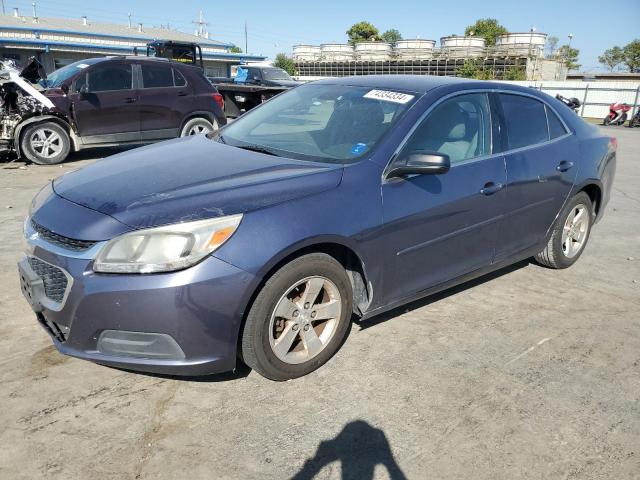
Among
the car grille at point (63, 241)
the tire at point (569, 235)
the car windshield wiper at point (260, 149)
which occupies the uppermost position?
the car windshield wiper at point (260, 149)

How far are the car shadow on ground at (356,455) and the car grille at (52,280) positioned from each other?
1.41 metres

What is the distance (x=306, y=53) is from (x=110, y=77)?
66080 millimetres

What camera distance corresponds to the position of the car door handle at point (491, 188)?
145 inches

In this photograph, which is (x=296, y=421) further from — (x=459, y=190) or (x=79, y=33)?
(x=79, y=33)

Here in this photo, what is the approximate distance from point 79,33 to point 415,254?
134ft

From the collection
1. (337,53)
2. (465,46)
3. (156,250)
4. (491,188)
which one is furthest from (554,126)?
(337,53)

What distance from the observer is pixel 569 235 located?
4832mm

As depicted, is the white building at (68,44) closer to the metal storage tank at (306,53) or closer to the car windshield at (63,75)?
the car windshield at (63,75)

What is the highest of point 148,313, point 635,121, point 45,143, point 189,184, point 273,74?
point 273,74

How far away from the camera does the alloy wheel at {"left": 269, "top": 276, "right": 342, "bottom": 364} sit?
286 centimetres

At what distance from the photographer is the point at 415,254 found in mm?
3357

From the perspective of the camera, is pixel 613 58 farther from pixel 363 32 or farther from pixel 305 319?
pixel 305 319

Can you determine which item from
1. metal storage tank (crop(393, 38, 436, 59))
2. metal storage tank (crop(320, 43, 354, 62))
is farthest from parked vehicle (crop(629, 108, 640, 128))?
metal storage tank (crop(320, 43, 354, 62))

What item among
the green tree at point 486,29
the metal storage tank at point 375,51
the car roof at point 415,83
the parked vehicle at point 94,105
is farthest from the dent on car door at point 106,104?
the green tree at point 486,29
